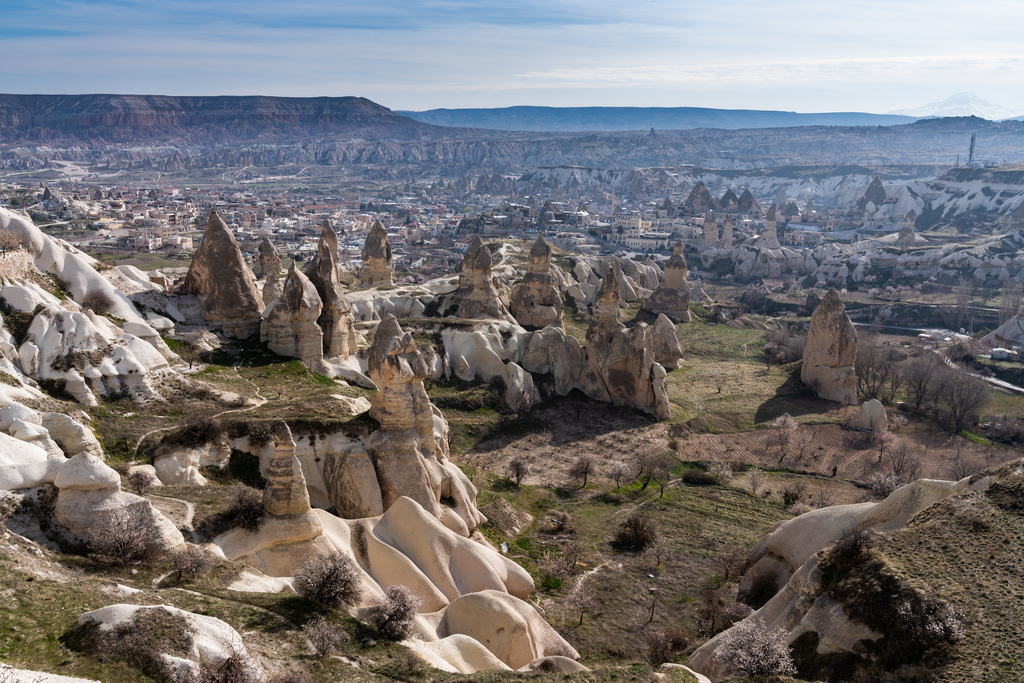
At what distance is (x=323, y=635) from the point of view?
15.2 m

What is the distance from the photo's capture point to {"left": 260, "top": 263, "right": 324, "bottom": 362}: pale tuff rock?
33.2 metres

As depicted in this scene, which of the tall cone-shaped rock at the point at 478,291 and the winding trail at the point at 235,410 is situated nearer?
the winding trail at the point at 235,410

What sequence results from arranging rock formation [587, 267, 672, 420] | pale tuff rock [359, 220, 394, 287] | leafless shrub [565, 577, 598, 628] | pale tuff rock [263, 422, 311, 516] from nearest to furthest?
pale tuff rock [263, 422, 311, 516] → leafless shrub [565, 577, 598, 628] → rock formation [587, 267, 672, 420] → pale tuff rock [359, 220, 394, 287]

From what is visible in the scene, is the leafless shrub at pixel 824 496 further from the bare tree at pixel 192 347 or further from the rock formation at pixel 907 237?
the rock formation at pixel 907 237

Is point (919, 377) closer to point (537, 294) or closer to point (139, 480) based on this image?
point (537, 294)

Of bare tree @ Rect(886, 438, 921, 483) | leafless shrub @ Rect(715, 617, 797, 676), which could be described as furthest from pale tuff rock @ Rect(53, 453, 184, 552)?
bare tree @ Rect(886, 438, 921, 483)

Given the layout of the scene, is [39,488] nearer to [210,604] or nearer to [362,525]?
[210,604]

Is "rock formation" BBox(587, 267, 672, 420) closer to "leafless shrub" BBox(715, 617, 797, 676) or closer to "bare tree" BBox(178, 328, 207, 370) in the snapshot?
"bare tree" BBox(178, 328, 207, 370)

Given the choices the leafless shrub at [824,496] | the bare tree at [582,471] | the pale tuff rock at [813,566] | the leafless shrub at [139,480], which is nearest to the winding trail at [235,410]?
the leafless shrub at [139,480]

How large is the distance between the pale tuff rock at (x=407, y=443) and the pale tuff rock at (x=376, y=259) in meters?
30.1

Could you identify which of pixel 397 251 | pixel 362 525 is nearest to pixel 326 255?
pixel 362 525

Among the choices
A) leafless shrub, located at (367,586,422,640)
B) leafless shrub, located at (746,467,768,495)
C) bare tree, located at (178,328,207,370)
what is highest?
bare tree, located at (178,328,207,370)

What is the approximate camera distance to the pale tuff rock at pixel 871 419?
4062cm

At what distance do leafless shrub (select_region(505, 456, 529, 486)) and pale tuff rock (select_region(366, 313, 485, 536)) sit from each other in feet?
18.7
